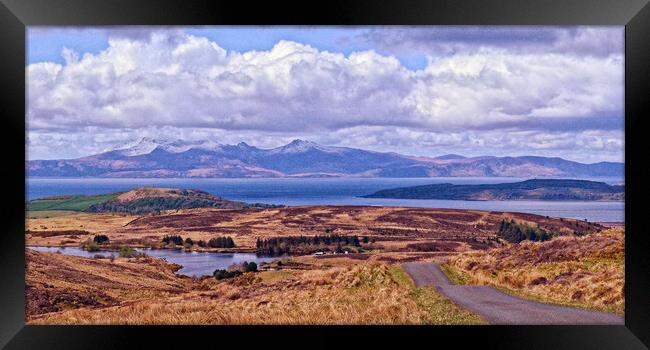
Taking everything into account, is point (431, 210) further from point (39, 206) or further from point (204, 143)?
point (204, 143)

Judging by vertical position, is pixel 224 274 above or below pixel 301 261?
above

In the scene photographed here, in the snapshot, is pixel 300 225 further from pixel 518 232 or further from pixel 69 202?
pixel 69 202

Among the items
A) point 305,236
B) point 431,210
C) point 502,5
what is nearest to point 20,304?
point 502,5

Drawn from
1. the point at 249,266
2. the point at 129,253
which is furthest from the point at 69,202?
the point at 249,266

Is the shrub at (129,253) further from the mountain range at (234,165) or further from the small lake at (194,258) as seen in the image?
the mountain range at (234,165)

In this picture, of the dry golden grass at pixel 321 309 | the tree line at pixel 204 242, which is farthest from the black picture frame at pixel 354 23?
the tree line at pixel 204 242

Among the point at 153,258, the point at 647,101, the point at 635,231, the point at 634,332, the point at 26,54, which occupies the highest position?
the point at 26,54

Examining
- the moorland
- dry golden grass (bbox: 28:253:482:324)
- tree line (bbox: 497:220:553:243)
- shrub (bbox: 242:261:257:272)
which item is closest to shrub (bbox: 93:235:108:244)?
the moorland
